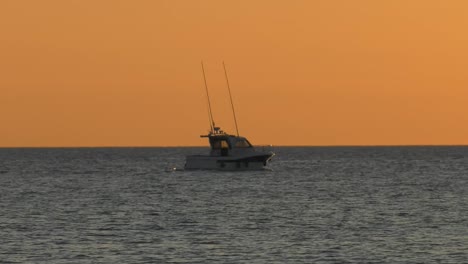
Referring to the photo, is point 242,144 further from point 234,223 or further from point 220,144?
point 234,223

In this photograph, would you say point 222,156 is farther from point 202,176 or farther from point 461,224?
point 461,224

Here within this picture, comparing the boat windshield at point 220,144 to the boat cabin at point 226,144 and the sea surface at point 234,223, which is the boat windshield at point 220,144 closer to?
the boat cabin at point 226,144

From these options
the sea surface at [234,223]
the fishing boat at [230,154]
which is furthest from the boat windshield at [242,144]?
the sea surface at [234,223]

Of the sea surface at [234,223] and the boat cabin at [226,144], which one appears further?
the boat cabin at [226,144]

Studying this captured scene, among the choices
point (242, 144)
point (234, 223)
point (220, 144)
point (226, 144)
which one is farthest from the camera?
point (242, 144)

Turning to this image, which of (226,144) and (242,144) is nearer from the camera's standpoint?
(226,144)

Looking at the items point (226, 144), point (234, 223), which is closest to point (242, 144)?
point (226, 144)

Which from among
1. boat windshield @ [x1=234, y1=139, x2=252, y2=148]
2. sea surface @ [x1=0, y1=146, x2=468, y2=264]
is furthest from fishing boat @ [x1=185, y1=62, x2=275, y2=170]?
sea surface @ [x1=0, y1=146, x2=468, y2=264]

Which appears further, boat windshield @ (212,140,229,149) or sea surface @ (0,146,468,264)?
boat windshield @ (212,140,229,149)

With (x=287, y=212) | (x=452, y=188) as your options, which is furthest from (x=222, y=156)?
(x=287, y=212)

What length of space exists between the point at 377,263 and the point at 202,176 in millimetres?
93670

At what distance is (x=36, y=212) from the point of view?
84.8 metres

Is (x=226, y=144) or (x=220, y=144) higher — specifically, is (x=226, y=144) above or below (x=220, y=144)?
below

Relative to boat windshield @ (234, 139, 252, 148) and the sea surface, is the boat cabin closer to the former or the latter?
boat windshield @ (234, 139, 252, 148)
